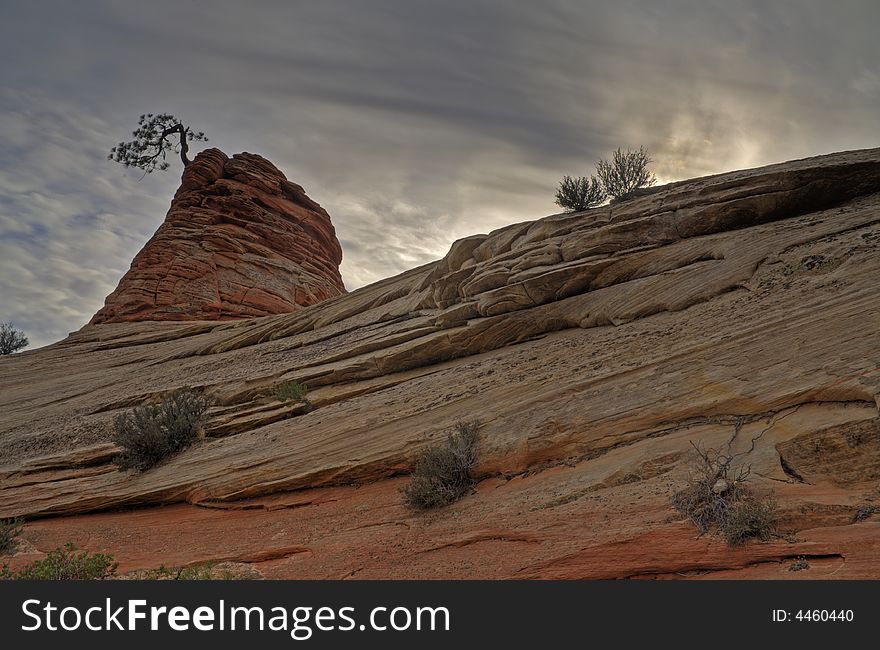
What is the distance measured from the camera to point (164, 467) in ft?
36.2

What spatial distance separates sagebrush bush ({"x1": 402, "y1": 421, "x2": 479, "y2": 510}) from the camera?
25.4 feet

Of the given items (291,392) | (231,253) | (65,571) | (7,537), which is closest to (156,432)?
(291,392)

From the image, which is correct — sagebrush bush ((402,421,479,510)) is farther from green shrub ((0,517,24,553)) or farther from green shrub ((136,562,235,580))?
green shrub ((0,517,24,553))

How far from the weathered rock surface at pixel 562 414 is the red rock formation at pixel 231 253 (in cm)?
1224

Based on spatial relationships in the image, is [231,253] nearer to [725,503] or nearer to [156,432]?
[156,432]

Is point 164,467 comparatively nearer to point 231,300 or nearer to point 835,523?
point 835,523

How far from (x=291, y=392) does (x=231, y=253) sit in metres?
20.7

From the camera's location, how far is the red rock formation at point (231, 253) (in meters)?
27.3

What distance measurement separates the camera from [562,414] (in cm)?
823

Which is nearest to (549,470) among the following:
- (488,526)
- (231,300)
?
(488,526)

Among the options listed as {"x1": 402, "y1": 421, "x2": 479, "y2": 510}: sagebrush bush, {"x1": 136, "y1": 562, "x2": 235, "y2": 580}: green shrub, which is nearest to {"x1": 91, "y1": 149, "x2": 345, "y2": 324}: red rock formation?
{"x1": 136, "y1": 562, "x2": 235, "y2": 580}: green shrub

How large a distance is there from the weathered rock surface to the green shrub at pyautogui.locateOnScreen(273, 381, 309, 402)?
298mm

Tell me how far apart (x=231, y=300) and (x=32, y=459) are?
16473mm

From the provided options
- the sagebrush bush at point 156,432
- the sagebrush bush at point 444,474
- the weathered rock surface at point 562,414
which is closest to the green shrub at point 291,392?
the weathered rock surface at point 562,414
